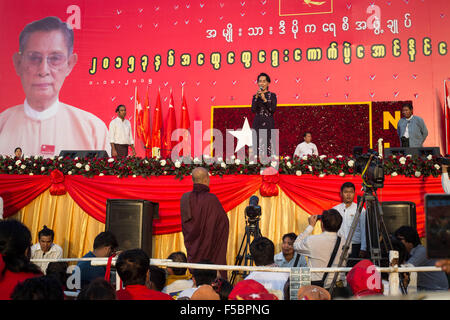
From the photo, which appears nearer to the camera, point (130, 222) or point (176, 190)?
point (130, 222)

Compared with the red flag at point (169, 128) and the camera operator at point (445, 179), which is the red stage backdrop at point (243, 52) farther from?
the camera operator at point (445, 179)

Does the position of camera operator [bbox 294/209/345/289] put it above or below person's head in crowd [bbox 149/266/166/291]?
above

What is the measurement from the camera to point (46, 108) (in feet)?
34.3

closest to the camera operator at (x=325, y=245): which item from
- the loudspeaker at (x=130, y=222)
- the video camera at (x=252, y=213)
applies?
the video camera at (x=252, y=213)

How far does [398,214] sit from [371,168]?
1.54 meters

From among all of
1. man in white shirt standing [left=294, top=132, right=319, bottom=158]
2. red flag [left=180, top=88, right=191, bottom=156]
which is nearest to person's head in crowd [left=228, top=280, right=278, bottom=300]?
man in white shirt standing [left=294, top=132, right=319, bottom=158]

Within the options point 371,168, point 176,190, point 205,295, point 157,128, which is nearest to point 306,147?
point 157,128

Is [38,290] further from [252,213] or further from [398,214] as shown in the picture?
[398,214]

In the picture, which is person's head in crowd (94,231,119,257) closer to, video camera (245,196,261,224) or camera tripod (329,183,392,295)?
video camera (245,196,261,224)

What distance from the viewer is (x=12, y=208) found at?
6172 millimetres

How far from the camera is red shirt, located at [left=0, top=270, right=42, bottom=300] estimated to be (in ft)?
7.13

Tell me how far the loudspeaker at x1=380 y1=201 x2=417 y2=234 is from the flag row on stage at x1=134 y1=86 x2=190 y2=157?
5.60 metres

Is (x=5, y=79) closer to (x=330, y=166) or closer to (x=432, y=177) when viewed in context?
(x=330, y=166)
